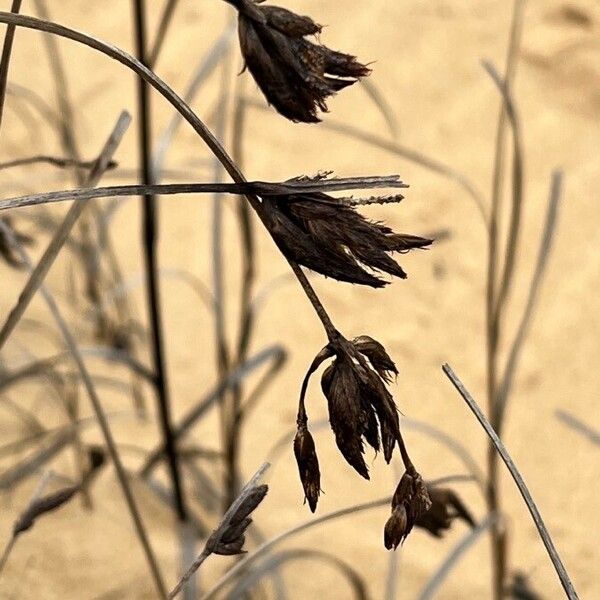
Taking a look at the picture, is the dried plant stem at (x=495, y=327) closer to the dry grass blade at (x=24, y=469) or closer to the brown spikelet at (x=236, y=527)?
the dry grass blade at (x=24, y=469)

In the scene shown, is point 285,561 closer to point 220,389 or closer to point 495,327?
point 220,389

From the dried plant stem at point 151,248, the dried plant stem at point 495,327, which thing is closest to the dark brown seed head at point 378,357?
the dried plant stem at point 151,248

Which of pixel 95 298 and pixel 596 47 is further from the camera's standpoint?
pixel 596 47

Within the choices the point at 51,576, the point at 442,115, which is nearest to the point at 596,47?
the point at 442,115

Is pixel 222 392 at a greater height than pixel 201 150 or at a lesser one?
lesser

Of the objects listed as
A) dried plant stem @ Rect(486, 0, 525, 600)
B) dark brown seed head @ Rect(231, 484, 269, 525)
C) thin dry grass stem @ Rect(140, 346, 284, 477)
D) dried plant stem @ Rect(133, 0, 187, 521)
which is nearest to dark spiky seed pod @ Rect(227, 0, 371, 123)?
dark brown seed head @ Rect(231, 484, 269, 525)

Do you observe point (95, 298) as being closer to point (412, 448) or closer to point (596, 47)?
point (412, 448)
